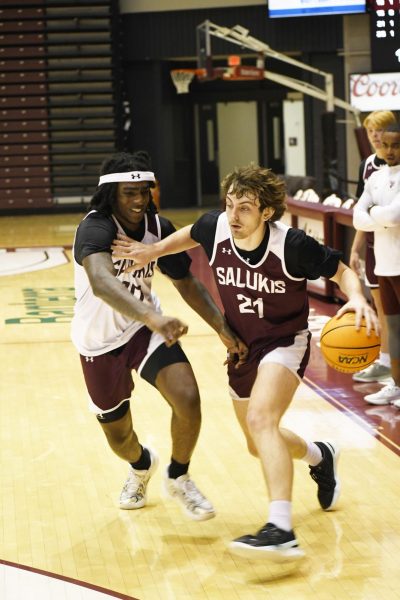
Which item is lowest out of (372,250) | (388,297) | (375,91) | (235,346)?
(388,297)

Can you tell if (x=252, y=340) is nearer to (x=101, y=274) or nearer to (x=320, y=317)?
(x=101, y=274)

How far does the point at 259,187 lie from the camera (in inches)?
158

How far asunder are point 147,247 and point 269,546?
1.32 m

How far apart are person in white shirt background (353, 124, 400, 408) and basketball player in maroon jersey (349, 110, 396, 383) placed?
0.12 meters

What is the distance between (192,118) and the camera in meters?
23.3

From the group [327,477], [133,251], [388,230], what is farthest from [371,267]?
[133,251]

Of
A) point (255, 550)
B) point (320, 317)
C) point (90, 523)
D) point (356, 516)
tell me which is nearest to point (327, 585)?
point (255, 550)

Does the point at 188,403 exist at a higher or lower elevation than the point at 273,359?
lower

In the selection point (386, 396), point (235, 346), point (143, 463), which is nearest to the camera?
point (235, 346)

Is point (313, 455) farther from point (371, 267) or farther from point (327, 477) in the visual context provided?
point (371, 267)

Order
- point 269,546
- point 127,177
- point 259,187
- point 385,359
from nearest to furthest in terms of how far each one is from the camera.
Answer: point 269,546 < point 259,187 < point 127,177 < point 385,359

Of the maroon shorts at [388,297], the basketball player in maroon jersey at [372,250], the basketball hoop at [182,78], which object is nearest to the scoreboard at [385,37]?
the basketball player in maroon jersey at [372,250]

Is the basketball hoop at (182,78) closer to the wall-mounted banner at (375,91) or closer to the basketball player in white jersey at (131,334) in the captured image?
the wall-mounted banner at (375,91)

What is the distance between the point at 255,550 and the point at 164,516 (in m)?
1.08
